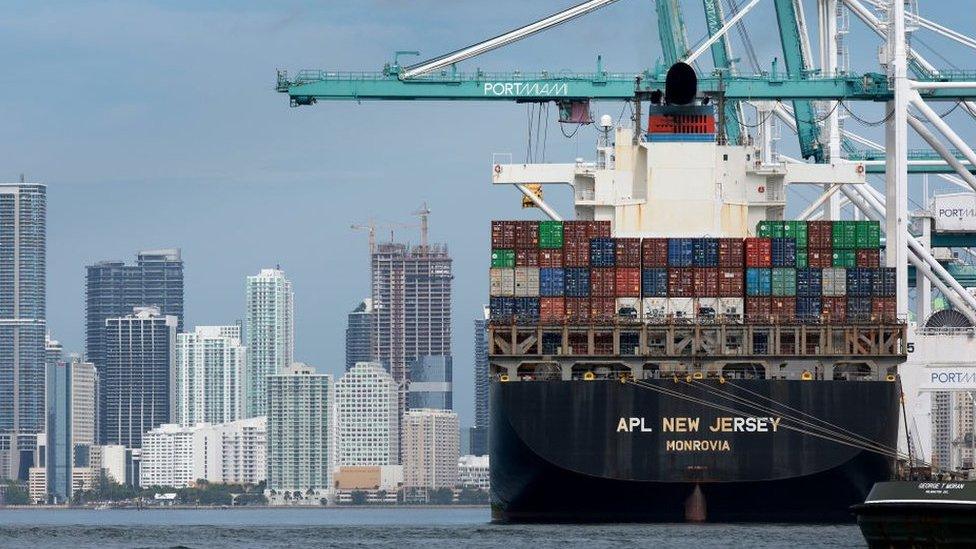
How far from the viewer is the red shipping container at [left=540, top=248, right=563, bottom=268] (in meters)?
72.3

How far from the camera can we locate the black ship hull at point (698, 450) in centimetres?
6794

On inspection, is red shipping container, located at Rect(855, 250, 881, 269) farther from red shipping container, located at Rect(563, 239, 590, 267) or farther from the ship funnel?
the ship funnel

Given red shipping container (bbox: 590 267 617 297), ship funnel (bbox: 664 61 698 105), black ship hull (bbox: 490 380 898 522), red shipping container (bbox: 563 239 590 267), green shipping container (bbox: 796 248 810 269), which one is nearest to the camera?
black ship hull (bbox: 490 380 898 522)

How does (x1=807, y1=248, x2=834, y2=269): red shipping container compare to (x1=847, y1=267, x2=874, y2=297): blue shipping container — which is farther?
(x1=807, y1=248, x2=834, y2=269): red shipping container

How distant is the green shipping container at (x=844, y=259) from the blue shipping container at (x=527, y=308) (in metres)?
9.66

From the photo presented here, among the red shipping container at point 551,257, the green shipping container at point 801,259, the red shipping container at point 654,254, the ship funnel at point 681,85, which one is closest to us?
the red shipping container at point 654,254

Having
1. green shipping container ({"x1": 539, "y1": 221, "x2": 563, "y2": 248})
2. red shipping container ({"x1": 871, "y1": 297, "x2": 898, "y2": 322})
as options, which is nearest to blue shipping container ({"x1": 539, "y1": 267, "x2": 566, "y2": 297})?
green shipping container ({"x1": 539, "y1": 221, "x2": 563, "y2": 248})

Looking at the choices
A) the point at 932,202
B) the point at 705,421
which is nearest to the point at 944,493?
the point at 705,421

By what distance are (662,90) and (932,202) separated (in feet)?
109

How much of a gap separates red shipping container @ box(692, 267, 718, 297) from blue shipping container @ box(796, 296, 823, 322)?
2646mm

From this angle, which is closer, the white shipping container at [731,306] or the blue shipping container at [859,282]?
the white shipping container at [731,306]

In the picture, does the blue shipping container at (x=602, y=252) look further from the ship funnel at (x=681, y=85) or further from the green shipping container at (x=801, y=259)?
the ship funnel at (x=681, y=85)

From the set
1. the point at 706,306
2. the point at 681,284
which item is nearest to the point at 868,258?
the point at 706,306

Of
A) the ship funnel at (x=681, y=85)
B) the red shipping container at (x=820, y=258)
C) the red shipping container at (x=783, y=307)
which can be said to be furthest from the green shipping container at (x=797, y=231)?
the ship funnel at (x=681, y=85)
